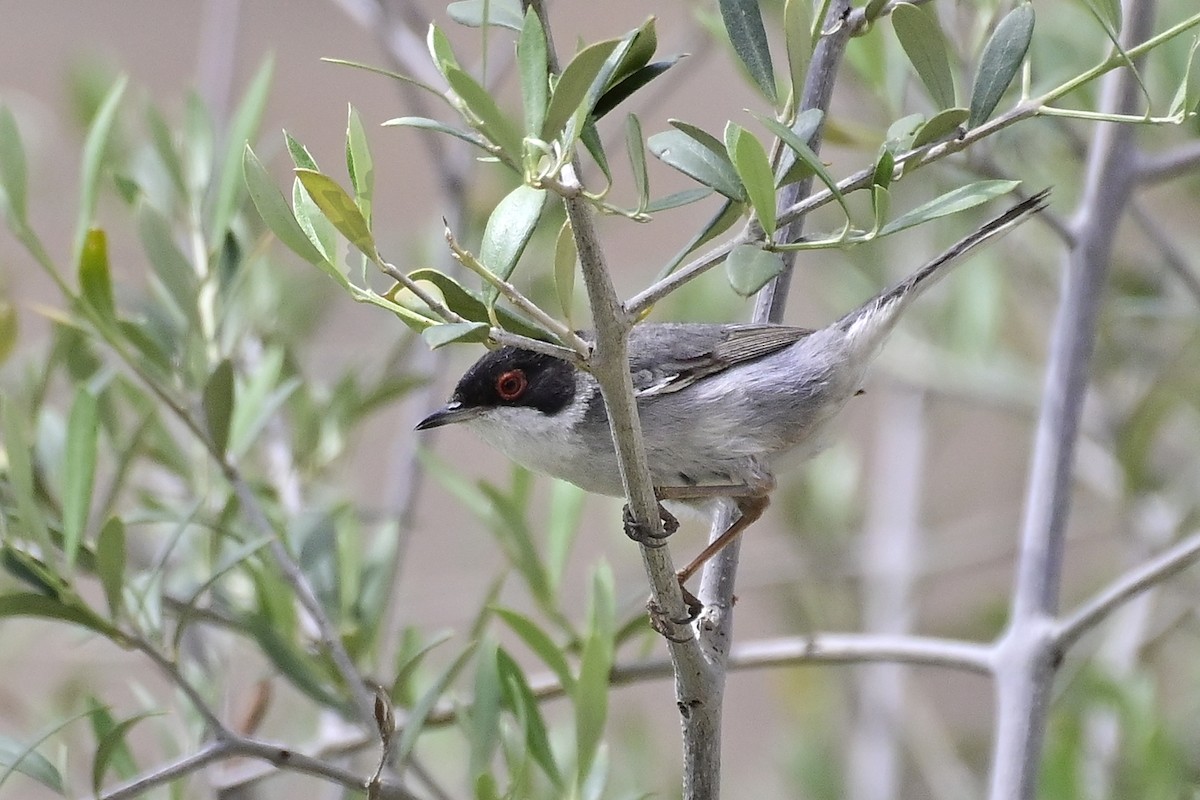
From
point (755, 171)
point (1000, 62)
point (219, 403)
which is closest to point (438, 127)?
point (755, 171)

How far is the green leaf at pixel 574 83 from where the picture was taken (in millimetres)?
1056

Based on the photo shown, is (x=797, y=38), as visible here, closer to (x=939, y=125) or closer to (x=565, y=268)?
(x=939, y=125)

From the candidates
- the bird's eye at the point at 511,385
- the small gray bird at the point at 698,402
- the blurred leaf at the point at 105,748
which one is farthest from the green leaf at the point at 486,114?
the bird's eye at the point at 511,385

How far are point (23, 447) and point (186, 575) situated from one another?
2.72 ft

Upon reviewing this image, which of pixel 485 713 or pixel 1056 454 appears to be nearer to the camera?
pixel 485 713

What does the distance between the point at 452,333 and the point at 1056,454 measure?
1432 millimetres

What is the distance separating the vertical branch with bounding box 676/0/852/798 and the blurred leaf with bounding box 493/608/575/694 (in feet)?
0.89

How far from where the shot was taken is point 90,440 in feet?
6.31

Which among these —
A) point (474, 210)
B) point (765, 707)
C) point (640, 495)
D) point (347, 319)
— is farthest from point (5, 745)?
point (765, 707)

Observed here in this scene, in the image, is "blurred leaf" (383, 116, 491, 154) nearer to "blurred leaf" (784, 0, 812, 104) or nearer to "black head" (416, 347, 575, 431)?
"blurred leaf" (784, 0, 812, 104)

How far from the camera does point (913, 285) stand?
2336 mm

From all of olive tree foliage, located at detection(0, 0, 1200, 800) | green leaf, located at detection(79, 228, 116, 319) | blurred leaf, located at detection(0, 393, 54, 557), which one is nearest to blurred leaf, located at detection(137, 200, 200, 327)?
olive tree foliage, located at detection(0, 0, 1200, 800)

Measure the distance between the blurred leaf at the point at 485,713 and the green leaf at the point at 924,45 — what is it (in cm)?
111

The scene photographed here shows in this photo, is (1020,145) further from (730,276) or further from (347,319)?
(347,319)
